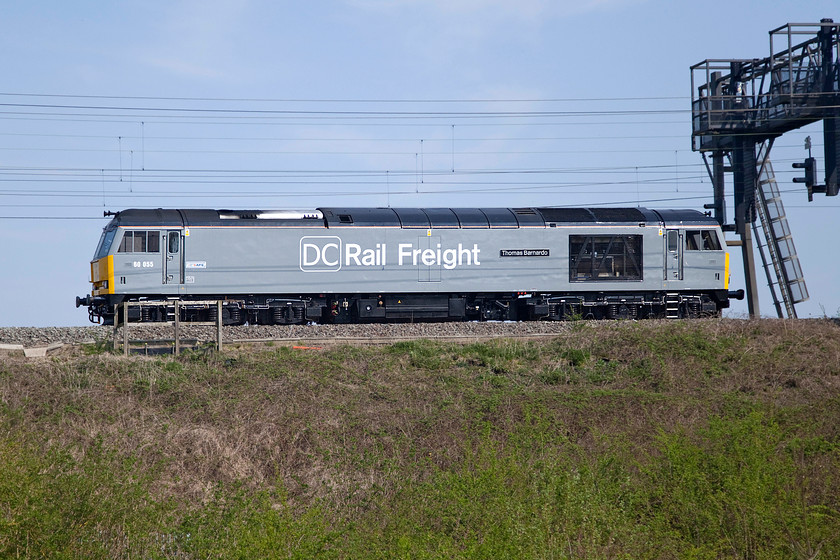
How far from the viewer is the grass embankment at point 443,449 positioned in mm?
8930

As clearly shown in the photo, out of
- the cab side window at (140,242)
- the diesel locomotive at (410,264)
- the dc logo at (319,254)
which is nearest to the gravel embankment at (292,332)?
the diesel locomotive at (410,264)

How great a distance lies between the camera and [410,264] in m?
24.8

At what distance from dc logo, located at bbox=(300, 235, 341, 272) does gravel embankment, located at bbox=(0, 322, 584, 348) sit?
201cm

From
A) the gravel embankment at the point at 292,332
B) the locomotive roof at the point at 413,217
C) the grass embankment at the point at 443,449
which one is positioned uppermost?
the locomotive roof at the point at 413,217

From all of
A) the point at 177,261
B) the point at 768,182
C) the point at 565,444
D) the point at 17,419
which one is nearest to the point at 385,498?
the point at 565,444

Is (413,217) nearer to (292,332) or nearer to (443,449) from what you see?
(292,332)

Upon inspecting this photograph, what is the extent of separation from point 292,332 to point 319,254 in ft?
10.2

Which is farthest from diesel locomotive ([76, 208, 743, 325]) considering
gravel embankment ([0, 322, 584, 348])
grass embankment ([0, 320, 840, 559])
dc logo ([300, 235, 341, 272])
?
grass embankment ([0, 320, 840, 559])

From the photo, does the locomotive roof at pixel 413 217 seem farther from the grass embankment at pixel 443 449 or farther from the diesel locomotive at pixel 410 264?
the grass embankment at pixel 443 449

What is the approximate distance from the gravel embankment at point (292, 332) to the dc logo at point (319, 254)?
6.61 ft

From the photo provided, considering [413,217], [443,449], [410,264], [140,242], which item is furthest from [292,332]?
[443,449]

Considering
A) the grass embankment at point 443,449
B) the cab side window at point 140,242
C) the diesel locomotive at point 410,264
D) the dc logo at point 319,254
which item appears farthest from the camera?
the dc logo at point 319,254

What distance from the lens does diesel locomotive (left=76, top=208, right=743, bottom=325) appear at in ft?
76.5

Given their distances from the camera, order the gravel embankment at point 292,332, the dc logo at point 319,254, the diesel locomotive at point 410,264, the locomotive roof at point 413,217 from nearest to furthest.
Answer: the gravel embankment at point 292,332, the diesel locomotive at point 410,264, the locomotive roof at point 413,217, the dc logo at point 319,254
